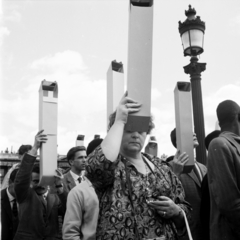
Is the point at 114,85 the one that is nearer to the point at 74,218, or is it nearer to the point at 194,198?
the point at 74,218

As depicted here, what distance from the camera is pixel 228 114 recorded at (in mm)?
2844

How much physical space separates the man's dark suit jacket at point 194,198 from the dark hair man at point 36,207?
134cm

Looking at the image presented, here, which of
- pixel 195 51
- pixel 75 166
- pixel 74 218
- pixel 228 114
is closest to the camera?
pixel 74 218

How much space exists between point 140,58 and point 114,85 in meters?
1.03

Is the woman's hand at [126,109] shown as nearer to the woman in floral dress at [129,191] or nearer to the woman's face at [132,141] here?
the woman in floral dress at [129,191]

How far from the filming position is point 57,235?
12.7ft

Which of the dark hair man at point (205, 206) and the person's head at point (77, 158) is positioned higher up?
the person's head at point (77, 158)

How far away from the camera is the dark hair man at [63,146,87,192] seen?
454 centimetres

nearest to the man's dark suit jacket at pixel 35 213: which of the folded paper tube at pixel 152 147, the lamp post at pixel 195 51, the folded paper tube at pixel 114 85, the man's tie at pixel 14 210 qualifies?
the man's tie at pixel 14 210

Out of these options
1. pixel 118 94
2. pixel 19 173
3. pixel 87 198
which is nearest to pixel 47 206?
pixel 19 173

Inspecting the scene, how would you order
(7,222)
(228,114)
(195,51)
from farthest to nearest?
(195,51), (7,222), (228,114)

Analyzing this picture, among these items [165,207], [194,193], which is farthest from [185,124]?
[165,207]

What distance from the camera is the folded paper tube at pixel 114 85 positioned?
2.93m

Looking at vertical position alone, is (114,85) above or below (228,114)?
above
